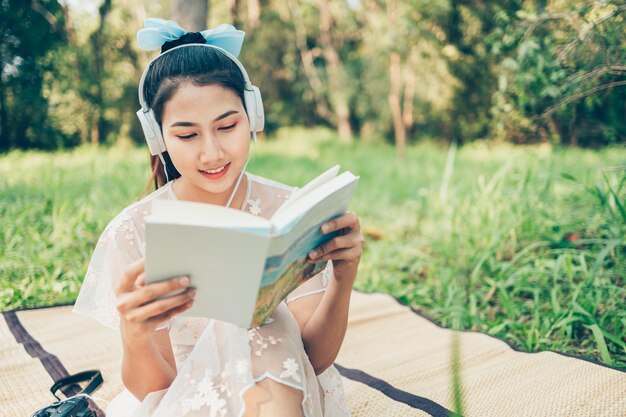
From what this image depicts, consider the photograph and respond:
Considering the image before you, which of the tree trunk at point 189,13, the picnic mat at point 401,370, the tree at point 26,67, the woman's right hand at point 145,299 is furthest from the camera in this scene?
the tree at point 26,67

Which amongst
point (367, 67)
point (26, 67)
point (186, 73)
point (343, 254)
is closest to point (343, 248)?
point (343, 254)

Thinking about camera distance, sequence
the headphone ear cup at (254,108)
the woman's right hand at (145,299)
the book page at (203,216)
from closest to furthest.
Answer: the book page at (203,216) < the woman's right hand at (145,299) < the headphone ear cup at (254,108)

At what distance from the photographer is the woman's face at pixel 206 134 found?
4.67 feet

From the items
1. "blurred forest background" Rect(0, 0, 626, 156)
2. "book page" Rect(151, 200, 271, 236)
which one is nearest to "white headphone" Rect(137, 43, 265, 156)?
"book page" Rect(151, 200, 271, 236)

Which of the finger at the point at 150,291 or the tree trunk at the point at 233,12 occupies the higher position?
the tree trunk at the point at 233,12

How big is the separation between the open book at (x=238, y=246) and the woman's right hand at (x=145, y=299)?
2 cm

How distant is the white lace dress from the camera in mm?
1302

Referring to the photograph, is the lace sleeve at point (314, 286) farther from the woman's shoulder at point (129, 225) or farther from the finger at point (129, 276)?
the finger at point (129, 276)

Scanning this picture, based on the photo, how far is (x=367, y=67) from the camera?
505 inches

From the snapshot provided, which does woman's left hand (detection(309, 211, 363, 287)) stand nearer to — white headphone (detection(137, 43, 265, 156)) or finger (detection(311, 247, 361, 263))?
finger (detection(311, 247, 361, 263))

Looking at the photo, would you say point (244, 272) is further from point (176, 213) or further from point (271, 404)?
point (271, 404)

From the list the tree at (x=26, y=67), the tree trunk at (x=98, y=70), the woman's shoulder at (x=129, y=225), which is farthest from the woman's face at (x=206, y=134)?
the tree trunk at (x=98, y=70)

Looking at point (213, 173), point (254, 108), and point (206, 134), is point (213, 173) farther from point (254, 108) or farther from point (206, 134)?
point (254, 108)

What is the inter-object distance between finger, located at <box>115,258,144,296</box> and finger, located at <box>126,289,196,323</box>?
0.17 ft
